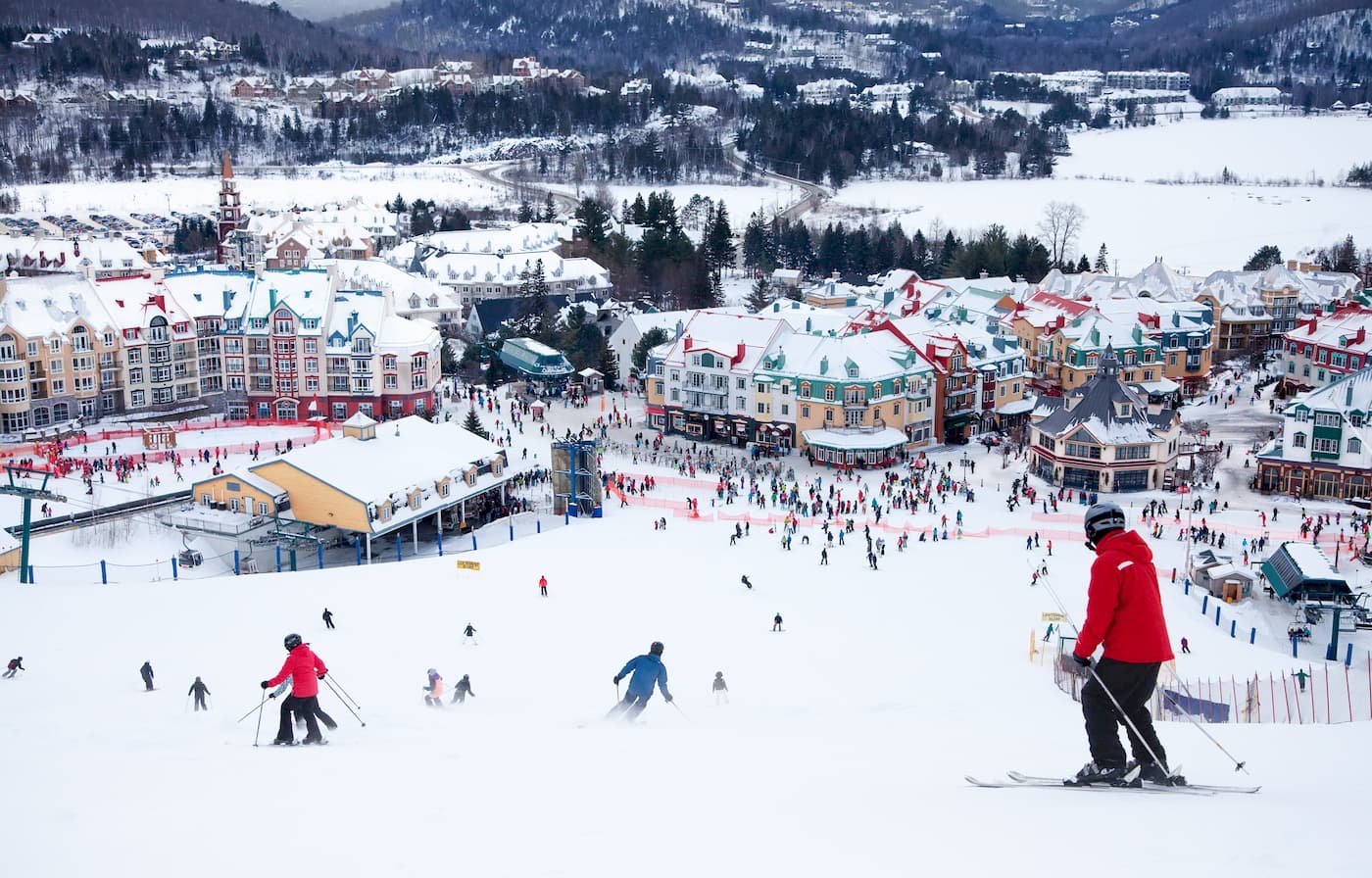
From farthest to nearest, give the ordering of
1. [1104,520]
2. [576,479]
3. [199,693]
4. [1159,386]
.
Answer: [1159,386] → [576,479] → [199,693] → [1104,520]

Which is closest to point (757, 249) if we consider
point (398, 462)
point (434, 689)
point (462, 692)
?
point (398, 462)

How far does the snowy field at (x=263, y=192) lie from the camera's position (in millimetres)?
101688

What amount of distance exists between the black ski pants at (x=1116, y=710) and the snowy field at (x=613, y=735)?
1.25ft

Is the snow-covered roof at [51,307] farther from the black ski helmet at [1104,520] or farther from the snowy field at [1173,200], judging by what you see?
the snowy field at [1173,200]

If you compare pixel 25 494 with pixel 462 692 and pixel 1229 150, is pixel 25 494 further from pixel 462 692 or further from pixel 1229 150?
pixel 1229 150

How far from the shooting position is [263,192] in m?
108

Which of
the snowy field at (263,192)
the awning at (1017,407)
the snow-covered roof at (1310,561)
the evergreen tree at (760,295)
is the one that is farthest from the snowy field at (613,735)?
the snowy field at (263,192)

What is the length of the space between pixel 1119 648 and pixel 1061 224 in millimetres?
93189

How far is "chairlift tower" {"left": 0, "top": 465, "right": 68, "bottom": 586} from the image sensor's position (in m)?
27.0

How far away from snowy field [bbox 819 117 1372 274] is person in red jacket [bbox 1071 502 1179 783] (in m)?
82.3

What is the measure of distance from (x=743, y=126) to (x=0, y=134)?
74863 mm

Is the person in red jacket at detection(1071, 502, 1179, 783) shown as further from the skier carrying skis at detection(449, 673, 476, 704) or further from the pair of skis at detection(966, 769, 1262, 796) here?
the skier carrying skis at detection(449, 673, 476, 704)

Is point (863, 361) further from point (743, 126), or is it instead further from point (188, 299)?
point (743, 126)

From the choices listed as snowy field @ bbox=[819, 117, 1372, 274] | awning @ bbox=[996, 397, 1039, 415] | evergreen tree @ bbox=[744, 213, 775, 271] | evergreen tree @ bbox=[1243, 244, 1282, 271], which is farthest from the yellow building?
snowy field @ bbox=[819, 117, 1372, 274]
